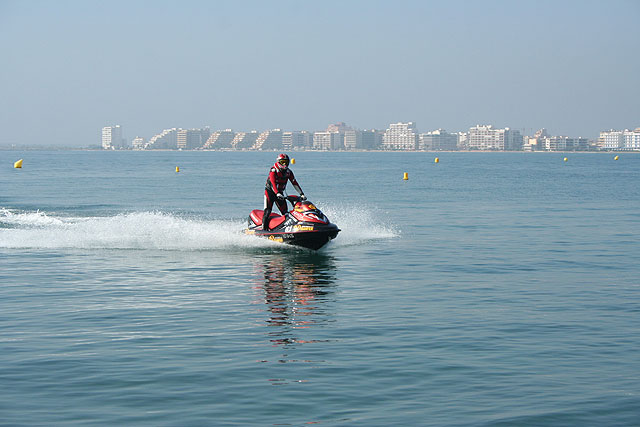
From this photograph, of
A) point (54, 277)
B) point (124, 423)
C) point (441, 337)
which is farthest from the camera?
point (54, 277)

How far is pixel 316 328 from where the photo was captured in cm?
1163

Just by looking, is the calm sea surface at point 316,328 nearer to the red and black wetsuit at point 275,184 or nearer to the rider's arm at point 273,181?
the red and black wetsuit at point 275,184

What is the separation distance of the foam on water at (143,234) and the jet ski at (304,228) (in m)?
0.66

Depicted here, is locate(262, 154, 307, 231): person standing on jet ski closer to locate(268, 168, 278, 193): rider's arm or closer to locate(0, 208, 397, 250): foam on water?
locate(268, 168, 278, 193): rider's arm

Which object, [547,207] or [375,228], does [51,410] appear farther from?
[547,207]

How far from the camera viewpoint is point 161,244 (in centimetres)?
2114

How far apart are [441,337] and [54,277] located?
8.91m

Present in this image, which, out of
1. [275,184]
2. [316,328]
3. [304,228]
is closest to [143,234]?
[275,184]

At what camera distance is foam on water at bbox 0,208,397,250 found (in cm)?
2100

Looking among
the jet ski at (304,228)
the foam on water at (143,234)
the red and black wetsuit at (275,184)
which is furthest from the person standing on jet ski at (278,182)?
the foam on water at (143,234)

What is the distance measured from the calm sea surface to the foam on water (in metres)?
0.09

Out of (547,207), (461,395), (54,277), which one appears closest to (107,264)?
(54,277)

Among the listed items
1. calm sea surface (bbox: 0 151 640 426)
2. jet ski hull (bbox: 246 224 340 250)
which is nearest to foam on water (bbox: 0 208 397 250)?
calm sea surface (bbox: 0 151 640 426)

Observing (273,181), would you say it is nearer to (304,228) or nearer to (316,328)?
(304,228)
